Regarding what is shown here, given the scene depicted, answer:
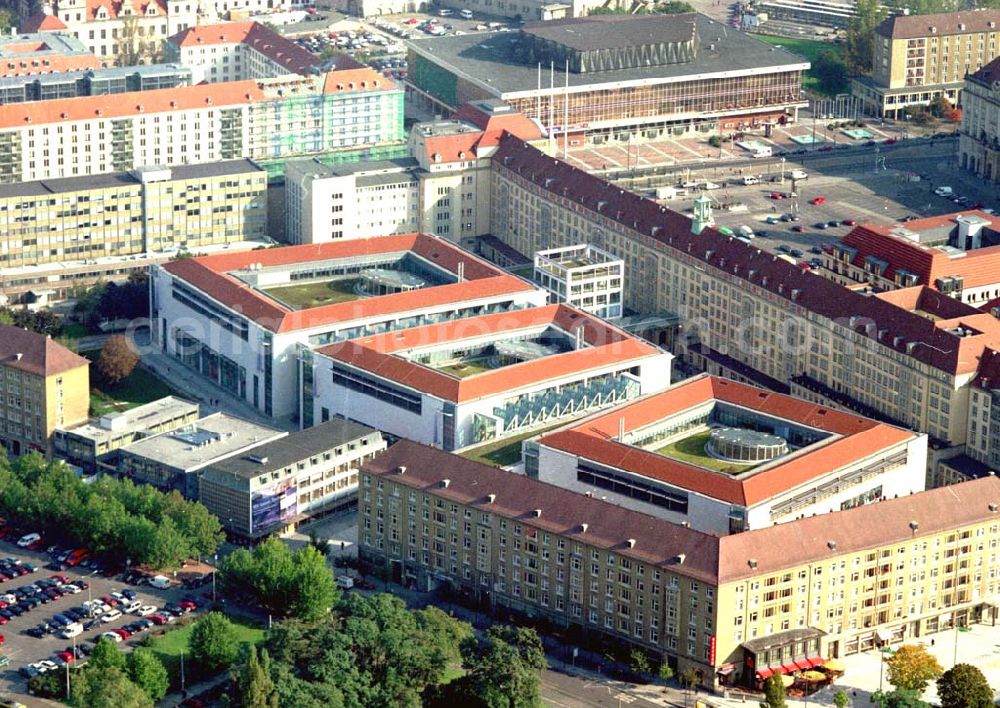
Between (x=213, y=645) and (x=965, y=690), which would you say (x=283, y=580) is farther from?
(x=965, y=690)

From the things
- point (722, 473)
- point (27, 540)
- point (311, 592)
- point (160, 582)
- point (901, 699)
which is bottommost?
point (160, 582)

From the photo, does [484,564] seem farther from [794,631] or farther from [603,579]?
[794,631]

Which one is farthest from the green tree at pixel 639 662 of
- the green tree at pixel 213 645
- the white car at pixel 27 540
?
the white car at pixel 27 540

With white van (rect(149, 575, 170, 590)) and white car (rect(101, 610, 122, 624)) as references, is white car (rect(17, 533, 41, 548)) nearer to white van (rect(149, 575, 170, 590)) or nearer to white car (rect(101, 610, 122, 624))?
white van (rect(149, 575, 170, 590))

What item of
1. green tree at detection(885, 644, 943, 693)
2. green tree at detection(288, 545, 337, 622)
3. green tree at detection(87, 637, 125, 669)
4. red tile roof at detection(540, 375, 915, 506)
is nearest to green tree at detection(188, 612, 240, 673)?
green tree at detection(87, 637, 125, 669)

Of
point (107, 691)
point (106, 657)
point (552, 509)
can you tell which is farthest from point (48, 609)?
point (552, 509)

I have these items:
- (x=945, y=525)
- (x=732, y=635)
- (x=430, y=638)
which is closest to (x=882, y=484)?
(x=945, y=525)
